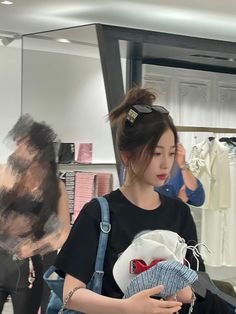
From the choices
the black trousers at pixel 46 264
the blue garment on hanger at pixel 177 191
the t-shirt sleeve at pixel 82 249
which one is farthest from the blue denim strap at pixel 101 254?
the blue garment on hanger at pixel 177 191

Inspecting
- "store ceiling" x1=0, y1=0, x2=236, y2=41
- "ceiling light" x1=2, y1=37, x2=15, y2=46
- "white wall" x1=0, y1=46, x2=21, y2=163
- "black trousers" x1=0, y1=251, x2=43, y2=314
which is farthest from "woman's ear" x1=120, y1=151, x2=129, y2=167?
"white wall" x1=0, y1=46, x2=21, y2=163

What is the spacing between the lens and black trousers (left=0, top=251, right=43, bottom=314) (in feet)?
8.45

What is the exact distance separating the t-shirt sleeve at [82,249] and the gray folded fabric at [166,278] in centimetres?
12

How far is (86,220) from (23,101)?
2576 millimetres

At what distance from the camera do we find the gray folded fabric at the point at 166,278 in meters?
1.08

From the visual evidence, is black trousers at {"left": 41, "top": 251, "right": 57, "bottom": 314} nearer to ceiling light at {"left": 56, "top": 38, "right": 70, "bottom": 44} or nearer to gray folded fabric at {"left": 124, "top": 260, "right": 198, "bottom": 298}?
ceiling light at {"left": 56, "top": 38, "right": 70, "bottom": 44}

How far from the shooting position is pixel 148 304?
1.06 meters

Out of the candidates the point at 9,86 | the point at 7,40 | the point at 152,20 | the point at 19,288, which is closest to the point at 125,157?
the point at 19,288

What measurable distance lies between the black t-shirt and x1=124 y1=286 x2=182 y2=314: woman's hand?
4.5 inches

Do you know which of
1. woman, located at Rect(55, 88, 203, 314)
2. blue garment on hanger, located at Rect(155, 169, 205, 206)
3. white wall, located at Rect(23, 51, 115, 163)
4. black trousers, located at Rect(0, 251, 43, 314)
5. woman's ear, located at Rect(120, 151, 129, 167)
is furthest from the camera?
white wall, located at Rect(23, 51, 115, 163)

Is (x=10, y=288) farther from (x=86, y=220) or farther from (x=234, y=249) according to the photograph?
(x=234, y=249)

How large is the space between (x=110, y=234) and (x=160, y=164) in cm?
20

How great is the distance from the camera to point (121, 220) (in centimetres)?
121

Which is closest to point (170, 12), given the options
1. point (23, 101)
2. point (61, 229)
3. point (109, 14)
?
point (109, 14)
